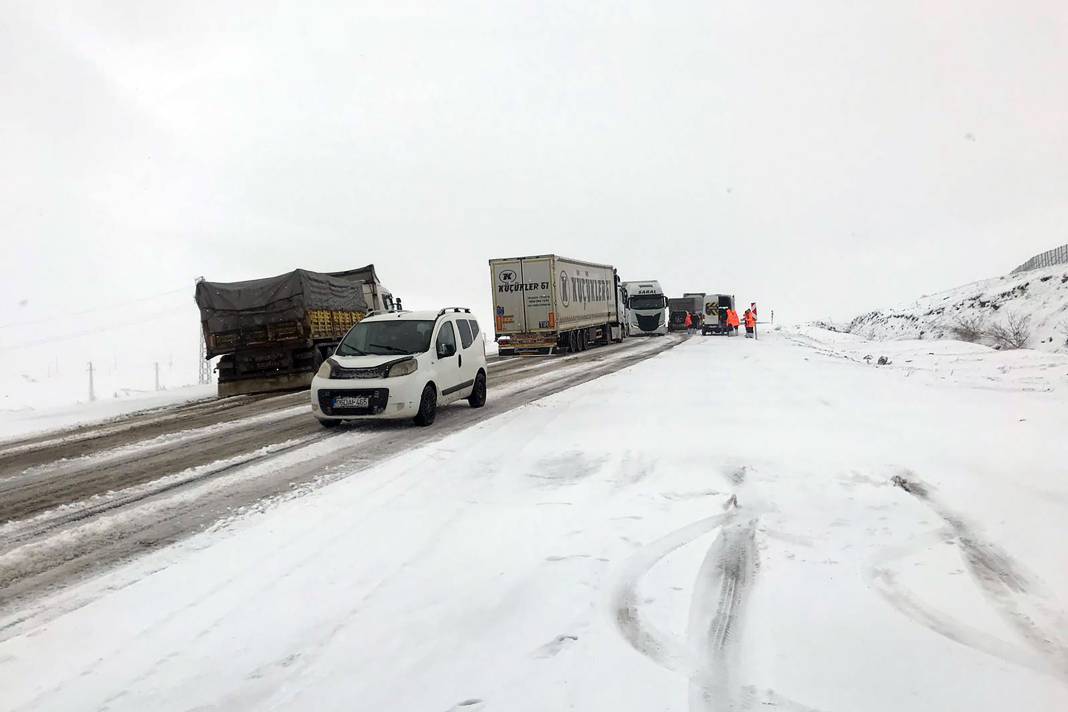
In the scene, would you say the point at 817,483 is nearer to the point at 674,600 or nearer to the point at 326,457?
the point at 674,600

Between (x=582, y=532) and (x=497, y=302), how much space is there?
79.0ft

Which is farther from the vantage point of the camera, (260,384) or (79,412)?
(260,384)

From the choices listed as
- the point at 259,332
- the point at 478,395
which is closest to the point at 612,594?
the point at 478,395

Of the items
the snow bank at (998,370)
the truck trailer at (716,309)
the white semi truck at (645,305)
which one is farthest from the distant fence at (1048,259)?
the snow bank at (998,370)

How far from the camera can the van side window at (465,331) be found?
12.6 m

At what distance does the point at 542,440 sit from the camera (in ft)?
28.4

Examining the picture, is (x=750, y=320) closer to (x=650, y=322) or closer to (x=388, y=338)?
(x=650, y=322)

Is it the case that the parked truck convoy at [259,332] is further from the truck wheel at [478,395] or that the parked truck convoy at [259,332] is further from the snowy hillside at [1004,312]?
the snowy hillside at [1004,312]

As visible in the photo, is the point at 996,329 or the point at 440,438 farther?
the point at 996,329

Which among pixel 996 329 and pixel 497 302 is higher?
pixel 497 302

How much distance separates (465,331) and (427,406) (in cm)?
248

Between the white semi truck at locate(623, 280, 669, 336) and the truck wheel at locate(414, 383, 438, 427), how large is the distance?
35704 mm

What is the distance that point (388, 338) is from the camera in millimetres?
11508

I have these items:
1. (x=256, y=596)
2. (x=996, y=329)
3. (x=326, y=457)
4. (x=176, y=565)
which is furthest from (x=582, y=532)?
(x=996, y=329)
